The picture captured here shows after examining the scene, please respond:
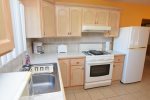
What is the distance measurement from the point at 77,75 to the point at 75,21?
134 centimetres

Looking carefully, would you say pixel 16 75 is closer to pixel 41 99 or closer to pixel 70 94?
pixel 41 99

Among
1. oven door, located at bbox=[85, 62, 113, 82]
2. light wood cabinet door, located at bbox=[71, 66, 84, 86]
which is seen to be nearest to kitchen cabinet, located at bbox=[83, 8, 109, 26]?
oven door, located at bbox=[85, 62, 113, 82]

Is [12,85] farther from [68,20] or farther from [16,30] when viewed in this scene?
[68,20]

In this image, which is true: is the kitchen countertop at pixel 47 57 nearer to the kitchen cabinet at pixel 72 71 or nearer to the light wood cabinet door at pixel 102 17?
the kitchen cabinet at pixel 72 71

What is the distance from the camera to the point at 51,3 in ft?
7.59

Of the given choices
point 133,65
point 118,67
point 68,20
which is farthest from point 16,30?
point 133,65

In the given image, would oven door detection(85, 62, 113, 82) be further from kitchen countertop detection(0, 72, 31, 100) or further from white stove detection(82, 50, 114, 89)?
kitchen countertop detection(0, 72, 31, 100)

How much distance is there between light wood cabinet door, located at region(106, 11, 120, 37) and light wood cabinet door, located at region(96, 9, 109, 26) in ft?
0.40

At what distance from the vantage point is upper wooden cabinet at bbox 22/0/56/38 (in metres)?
2.01

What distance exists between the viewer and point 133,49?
8.86 ft

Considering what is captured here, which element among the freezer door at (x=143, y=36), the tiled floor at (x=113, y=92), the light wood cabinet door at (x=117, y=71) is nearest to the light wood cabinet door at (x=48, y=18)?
the tiled floor at (x=113, y=92)

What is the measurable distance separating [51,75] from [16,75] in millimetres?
738

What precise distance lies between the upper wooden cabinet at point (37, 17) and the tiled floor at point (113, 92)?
152 centimetres

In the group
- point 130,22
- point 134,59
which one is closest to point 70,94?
point 134,59
